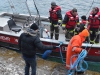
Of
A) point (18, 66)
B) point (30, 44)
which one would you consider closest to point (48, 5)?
point (18, 66)

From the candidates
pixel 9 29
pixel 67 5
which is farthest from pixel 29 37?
pixel 67 5

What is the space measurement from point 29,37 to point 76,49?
4.01 ft

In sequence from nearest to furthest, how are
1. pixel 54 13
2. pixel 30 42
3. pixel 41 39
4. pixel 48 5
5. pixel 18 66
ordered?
pixel 30 42 → pixel 18 66 → pixel 54 13 → pixel 41 39 → pixel 48 5

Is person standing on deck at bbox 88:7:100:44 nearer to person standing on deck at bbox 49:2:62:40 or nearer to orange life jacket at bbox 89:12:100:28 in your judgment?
orange life jacket at bbox 89:12:100:28

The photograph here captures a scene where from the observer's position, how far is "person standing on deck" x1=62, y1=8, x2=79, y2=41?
20.2ft

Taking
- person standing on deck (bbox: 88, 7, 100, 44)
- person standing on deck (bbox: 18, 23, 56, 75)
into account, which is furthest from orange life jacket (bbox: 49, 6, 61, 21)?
person standing on deck (bbox: 18, 23, 56, 75)

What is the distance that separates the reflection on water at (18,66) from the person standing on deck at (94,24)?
1.34 m

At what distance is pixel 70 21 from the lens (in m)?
6.31

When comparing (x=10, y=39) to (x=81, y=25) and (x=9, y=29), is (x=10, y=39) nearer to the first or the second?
(x=9, y=29)

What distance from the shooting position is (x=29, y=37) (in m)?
4.34

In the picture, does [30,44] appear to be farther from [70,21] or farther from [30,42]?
[70,21]

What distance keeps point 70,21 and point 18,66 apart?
2.15 metres

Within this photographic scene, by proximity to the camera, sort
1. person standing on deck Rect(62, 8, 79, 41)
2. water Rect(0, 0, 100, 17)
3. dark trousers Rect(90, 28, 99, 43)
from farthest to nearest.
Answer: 1. water Rect(0, 0, 100, 17)
2. dark trousers Rect(90, 28, 99, 43)
3. person standing on deck Rect(62, 8, 79, 41)

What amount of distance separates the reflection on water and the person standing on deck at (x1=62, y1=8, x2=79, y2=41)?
1.17 meters
